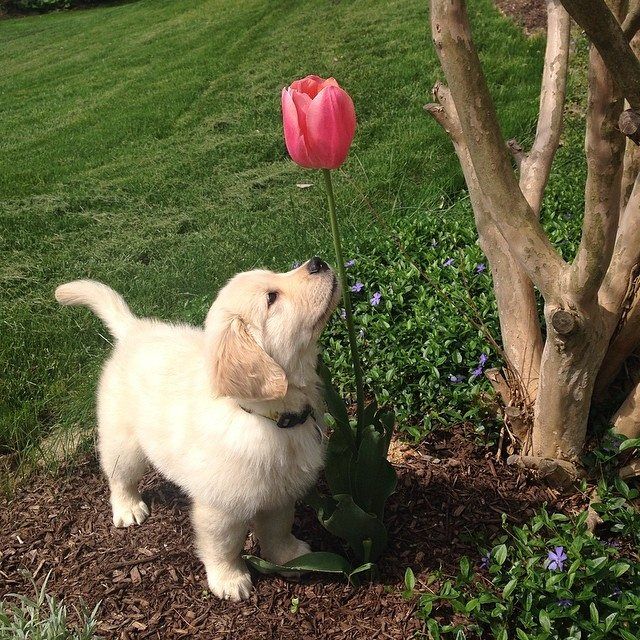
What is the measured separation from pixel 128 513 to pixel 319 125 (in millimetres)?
1913

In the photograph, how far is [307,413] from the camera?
2301 millimetres

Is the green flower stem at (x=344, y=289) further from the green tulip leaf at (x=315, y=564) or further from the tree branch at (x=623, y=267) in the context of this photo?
the tree branch at (x=623, y=267)

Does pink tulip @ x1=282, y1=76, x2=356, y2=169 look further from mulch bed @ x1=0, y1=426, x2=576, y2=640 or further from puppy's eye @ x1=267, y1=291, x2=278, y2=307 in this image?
mulch bed @ x1=0, y1=426, x2=576, y2=640

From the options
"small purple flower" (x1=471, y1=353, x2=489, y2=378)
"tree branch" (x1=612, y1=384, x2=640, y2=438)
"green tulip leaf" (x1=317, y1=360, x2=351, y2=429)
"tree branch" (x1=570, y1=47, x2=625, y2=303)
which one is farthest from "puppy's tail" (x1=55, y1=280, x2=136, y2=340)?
"tree branch" (x1=612, y1=384, x2=640, y2=438)

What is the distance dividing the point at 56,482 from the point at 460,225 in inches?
103

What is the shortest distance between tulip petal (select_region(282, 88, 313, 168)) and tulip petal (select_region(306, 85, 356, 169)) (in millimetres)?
15

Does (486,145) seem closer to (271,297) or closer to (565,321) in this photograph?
(565,321)

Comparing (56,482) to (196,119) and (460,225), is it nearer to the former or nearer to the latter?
(460,225)

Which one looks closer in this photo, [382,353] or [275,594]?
[275,594]

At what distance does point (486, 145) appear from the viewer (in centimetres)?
204

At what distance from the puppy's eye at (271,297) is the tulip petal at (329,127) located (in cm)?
50

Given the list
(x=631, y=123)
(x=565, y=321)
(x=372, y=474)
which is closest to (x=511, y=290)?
(x=565, y=321)

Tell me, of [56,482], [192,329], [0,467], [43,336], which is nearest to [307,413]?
[192,329]

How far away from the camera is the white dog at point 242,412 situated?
2.12 meters
